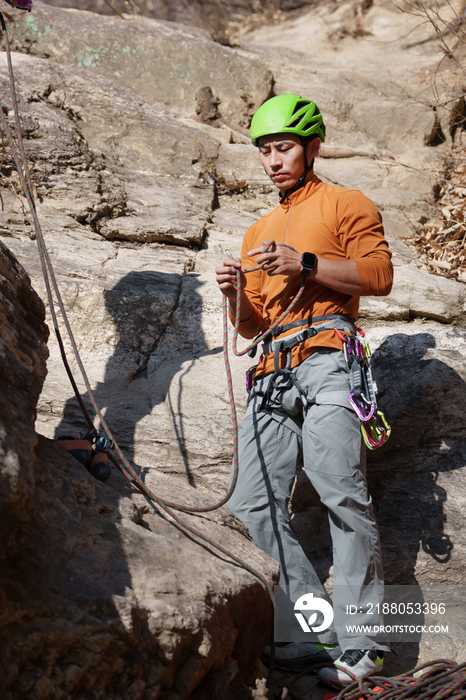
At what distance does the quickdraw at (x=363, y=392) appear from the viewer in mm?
2447

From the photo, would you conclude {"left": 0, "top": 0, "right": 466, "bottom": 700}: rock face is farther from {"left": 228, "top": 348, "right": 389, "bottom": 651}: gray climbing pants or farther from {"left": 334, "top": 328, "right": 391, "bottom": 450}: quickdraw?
{"left": 334, "top": 328, "right": 391, "bottom": 450}: quickdraw

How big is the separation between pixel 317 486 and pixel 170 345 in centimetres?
197

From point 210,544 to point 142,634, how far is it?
0.62 m

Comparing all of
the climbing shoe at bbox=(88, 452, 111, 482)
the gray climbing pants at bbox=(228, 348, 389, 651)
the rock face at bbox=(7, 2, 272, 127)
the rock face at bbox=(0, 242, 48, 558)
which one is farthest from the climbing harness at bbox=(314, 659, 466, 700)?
the rock face at bbox=(7, 2, 272, 127)

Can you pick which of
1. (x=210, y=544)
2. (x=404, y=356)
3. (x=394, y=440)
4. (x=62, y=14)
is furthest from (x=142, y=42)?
(x=210, y=544)

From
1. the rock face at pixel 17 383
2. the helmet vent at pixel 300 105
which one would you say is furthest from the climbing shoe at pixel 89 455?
the helmet vent at pixel 300 105

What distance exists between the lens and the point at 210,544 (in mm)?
2291

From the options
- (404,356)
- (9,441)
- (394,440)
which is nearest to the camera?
(9,441)

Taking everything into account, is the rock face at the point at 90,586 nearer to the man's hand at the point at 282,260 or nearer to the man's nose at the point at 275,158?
the man's hand at the point at 282,260

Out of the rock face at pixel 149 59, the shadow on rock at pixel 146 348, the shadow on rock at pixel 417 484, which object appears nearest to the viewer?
the shadow on rock at pixel 417 484

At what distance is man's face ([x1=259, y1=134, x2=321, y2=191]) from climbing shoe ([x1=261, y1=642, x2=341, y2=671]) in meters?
2.19

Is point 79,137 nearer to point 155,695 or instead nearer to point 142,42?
point 142,42

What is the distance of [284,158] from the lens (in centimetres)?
279

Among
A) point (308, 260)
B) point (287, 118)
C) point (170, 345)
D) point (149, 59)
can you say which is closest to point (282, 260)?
point (308, 260)
